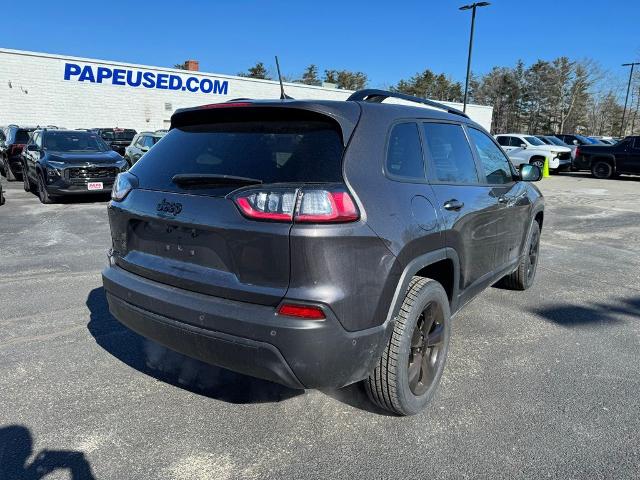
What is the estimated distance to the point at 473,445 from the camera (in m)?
2.54

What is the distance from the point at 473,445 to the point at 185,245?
1.83 meters

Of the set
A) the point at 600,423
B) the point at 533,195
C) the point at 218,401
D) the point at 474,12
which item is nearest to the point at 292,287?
the point at 218,401

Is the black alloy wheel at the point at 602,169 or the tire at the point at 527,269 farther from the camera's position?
the black alloy wheel at the point at 602,169

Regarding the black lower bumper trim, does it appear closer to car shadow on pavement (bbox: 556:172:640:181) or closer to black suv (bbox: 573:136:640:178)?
black suv (bbox: 573:136:640:178)

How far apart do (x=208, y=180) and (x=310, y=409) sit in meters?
1.47

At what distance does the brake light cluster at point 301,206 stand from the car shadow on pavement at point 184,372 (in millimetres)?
1351

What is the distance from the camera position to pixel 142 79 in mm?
27000

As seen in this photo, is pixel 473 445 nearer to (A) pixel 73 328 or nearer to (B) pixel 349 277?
(B) pixel 349 277

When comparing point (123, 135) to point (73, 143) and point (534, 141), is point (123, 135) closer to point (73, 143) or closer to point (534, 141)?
point (73, 143)

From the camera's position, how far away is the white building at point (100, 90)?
2347cm

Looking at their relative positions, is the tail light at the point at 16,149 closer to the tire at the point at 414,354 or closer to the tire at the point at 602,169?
the tire at the point at 414,354

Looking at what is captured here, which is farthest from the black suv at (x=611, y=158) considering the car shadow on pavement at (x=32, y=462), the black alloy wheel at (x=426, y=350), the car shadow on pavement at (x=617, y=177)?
the car shadow on pavement at (x=32, y=462)

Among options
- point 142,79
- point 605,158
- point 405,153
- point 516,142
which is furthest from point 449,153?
point 142,79

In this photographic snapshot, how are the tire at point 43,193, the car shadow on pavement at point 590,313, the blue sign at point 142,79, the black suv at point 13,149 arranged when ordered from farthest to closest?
1. the blue sign at point 142,79
2. the black suv at point 13,149
3. the tire at point 43,193
4. the car shadow on pavement at point 590,313
